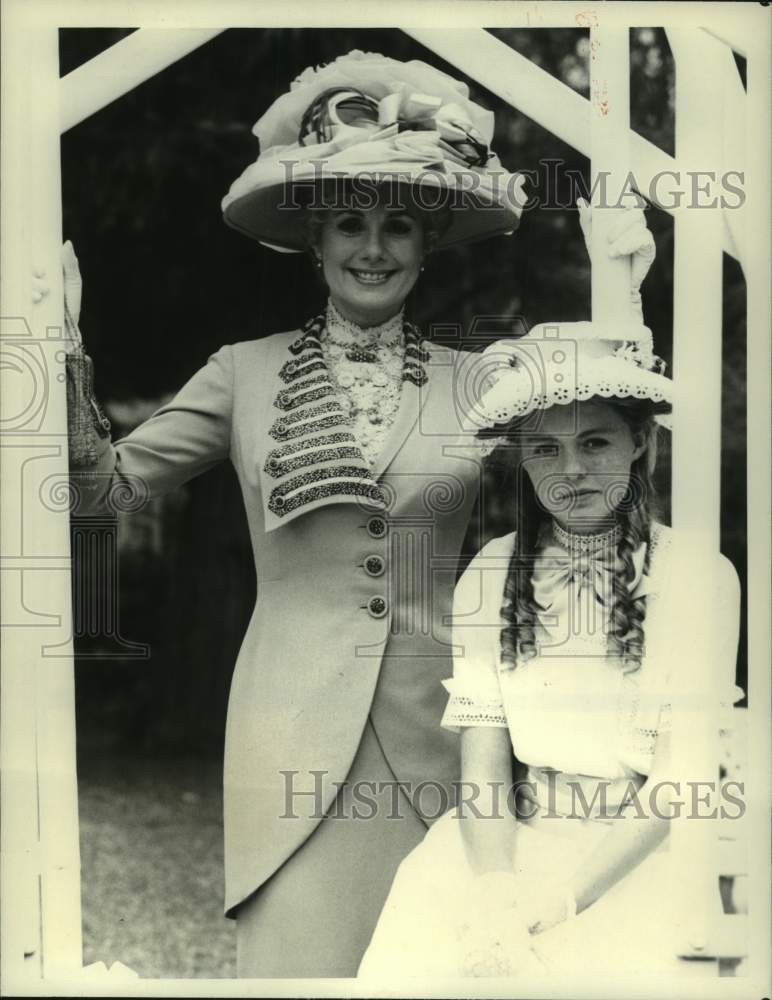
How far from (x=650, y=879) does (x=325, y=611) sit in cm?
101

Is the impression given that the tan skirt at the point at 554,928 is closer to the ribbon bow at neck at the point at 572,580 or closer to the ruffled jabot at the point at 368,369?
the ribbon bow at neck at the point at 572,580

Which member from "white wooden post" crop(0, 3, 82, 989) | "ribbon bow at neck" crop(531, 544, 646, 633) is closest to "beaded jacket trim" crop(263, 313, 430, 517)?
"ribbon bow at neck" crop(531, 544, 646, 633)

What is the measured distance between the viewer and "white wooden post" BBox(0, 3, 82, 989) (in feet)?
16.6

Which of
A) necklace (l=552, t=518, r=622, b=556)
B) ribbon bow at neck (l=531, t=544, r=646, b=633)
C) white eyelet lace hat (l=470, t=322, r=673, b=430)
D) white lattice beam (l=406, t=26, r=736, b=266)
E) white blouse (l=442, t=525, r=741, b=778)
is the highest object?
white lattice beam (l=406, t=26, r=736, b=266)

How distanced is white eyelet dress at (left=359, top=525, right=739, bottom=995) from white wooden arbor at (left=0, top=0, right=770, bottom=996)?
0.10 m

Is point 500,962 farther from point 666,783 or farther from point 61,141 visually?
point 61,141

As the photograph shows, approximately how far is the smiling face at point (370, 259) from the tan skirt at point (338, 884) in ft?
3.29

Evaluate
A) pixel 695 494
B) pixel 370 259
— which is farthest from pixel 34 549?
pixel 695 494

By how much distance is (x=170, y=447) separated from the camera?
16.7 ft

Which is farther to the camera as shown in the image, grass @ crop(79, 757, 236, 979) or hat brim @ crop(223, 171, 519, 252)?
grass @ crop(79, 757, 236, 979)

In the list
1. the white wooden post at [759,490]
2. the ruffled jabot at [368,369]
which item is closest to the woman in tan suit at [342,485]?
the ruffled jabot at [368,369]

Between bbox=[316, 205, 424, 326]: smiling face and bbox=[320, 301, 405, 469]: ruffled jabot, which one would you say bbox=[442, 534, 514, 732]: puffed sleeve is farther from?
bbox=[316, 205, 424, 326]: smiling face

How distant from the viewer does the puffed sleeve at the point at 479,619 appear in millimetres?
5035

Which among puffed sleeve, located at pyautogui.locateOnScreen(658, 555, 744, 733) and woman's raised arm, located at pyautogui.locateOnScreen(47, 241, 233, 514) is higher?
woman's raised arm, located at pyautogui.locateOnScreen(47, 241, 233, 514)
